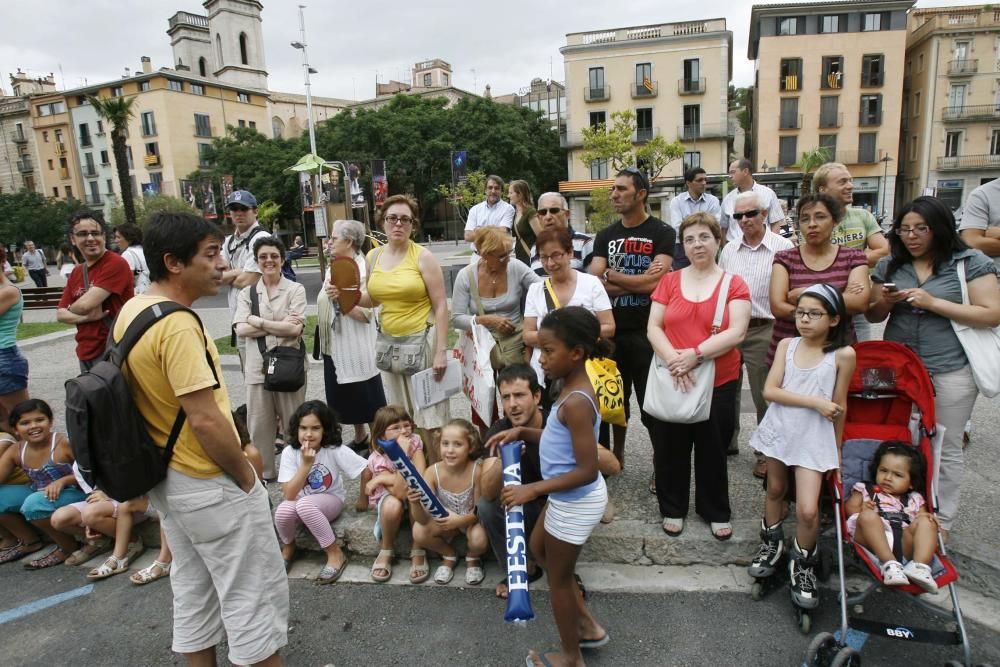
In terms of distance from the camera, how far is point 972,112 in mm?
37875

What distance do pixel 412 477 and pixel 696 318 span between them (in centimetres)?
172

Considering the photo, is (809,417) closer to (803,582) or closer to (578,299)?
(803,582)

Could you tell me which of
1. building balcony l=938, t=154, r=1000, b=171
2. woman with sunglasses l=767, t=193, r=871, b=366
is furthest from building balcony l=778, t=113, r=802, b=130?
woman with sunglasses l=767, t=193, r=871, b=366

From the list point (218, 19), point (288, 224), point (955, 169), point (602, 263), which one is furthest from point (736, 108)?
point (602, 263)

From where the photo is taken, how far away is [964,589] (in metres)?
2.91

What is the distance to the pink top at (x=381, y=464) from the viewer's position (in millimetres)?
3559

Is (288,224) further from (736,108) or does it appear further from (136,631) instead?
(136,631)

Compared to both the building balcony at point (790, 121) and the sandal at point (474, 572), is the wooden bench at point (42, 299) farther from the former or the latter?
the building balcony at point (790, 121)

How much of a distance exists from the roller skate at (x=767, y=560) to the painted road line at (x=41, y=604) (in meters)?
3.77

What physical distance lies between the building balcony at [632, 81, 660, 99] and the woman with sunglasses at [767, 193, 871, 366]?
142 ft

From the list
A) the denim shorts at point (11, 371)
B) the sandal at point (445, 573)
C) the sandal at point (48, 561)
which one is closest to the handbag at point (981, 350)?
the sandal at point (445, 573)

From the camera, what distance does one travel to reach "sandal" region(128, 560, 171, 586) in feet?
11.1

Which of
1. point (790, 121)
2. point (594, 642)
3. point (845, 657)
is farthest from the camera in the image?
point (790, 121)

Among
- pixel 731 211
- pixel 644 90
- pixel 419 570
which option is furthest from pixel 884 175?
pixel 419 570
